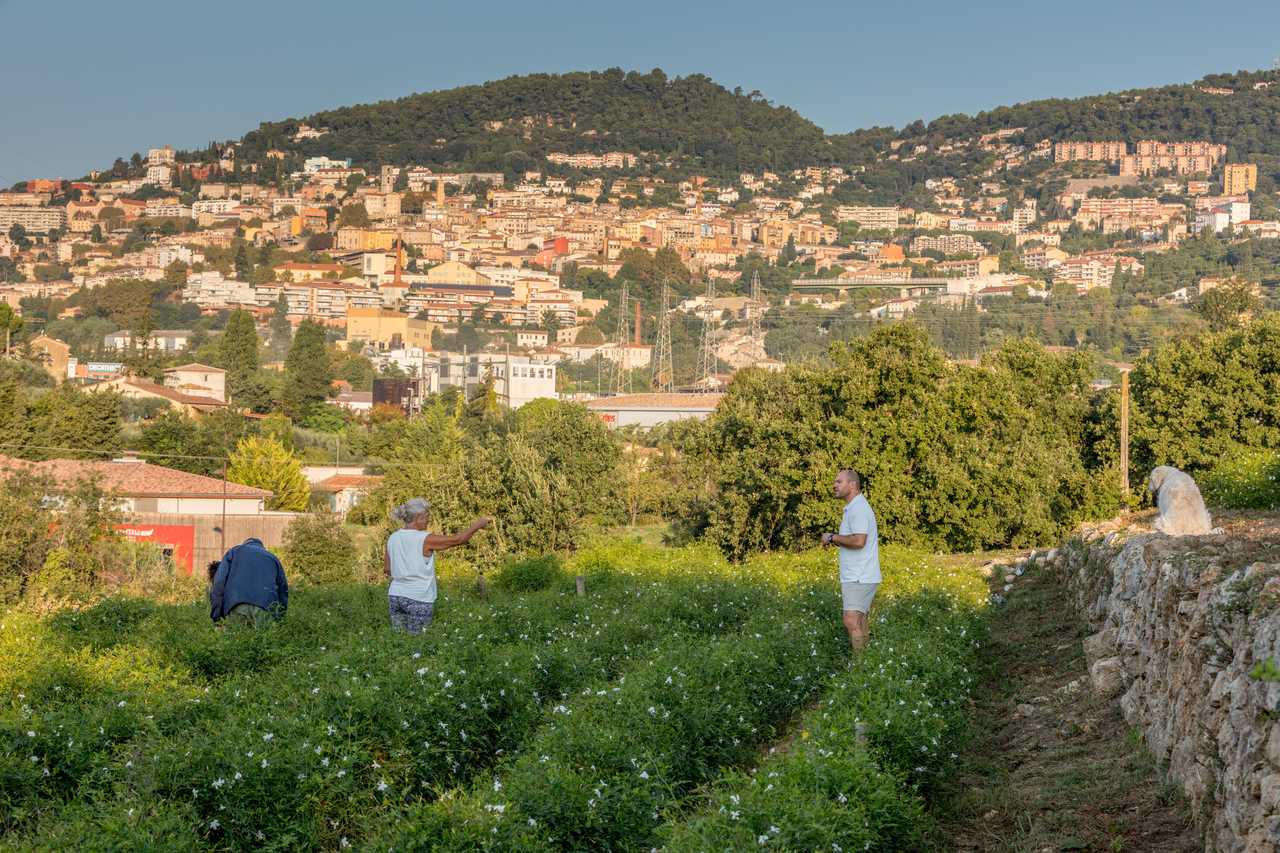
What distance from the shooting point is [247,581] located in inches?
493

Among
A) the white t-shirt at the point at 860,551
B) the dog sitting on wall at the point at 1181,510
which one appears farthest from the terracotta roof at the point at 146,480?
the white t-shirt at the point at 860,551

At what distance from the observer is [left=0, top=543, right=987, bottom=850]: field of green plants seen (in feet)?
21.6

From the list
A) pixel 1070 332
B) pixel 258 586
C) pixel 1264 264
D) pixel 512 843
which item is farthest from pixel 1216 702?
pixel 1264 264

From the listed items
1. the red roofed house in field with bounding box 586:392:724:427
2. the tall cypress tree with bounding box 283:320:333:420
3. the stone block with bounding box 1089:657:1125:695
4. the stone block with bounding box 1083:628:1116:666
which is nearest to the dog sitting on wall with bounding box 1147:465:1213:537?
the stone block with bounding box 1083:628:1116:666

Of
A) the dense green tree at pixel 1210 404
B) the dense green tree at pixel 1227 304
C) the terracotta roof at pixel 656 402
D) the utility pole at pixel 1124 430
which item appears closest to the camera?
the utility pole at pixel 1124 430

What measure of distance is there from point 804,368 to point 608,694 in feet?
89.1

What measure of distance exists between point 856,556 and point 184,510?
48581 mm

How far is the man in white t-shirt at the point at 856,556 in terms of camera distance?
35.6 feet

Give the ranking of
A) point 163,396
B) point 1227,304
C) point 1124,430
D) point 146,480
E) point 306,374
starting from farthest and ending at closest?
point 306,374, point 163,396, point 1227,304, point 146,480, point 1124,430

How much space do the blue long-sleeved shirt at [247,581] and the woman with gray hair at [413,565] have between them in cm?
170

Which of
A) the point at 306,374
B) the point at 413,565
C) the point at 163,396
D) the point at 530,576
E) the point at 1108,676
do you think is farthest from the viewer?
the point at 306,374

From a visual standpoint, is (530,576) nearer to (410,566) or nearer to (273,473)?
(410,566)

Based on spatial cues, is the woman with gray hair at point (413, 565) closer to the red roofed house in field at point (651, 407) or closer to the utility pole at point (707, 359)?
the red roofed house in field at point (651, 407)

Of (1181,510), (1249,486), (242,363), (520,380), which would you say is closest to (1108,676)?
(1181,510)
